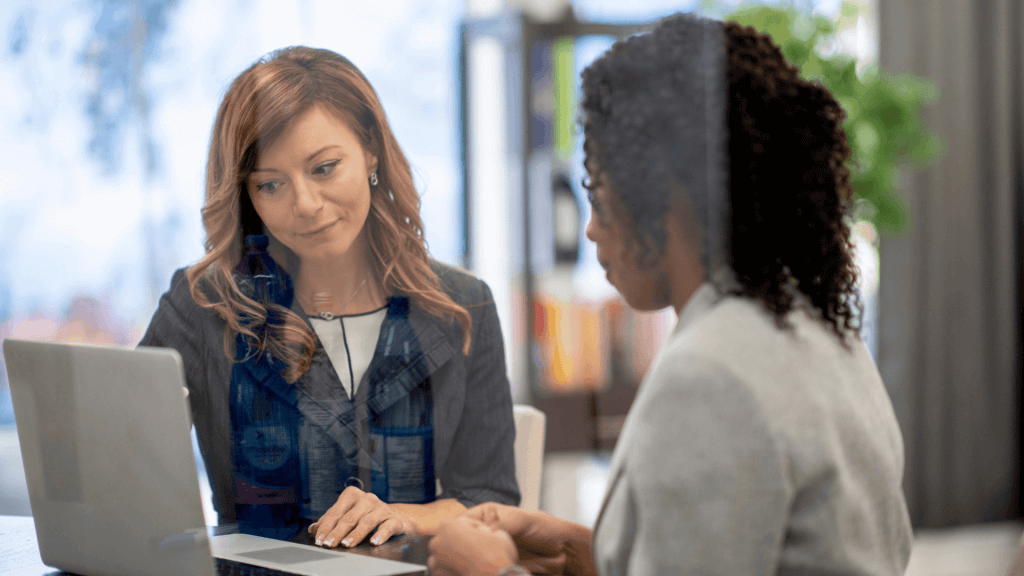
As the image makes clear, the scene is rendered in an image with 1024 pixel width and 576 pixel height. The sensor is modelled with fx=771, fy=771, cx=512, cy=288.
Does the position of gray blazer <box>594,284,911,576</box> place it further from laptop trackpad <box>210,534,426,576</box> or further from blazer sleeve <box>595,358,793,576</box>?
laptop trackpad <box>210,534,426,576</box>

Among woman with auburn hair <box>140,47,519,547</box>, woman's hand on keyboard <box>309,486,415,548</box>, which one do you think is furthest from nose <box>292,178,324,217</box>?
woman's hand on keyboard <box>309,486,415,548</box>

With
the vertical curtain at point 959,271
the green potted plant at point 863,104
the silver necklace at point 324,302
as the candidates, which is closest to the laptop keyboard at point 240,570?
the silver necklace at point 324,302

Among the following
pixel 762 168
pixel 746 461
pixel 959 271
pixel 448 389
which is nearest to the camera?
pixel 746 461

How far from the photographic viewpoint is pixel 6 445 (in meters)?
1.17

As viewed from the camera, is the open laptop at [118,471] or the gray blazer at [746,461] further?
the open laptop at [118,471]

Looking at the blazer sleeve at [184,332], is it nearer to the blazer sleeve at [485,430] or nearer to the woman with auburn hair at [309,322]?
the woman with auburn hair at [309,322]

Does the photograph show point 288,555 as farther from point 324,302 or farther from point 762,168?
point 762,168

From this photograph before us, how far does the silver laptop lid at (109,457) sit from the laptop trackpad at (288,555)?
0.36 ft

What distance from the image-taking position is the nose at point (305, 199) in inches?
43.6

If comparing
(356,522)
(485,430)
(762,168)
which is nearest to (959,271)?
(485,430)

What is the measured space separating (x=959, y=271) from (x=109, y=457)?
3066 mm

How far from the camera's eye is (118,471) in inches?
38.2

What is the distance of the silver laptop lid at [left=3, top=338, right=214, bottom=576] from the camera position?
3.02 ft

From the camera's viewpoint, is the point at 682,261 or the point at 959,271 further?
the point at 959,271
